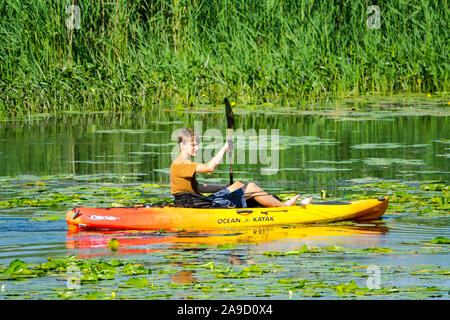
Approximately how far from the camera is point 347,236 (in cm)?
825

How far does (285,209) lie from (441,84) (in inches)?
378

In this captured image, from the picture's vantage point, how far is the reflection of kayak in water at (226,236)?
315 inches

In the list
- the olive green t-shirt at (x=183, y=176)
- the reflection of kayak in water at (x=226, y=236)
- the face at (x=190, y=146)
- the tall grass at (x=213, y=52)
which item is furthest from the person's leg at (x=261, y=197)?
the tall grass at (x=213, y=52)

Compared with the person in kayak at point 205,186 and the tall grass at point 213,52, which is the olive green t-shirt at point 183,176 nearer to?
the person in kayak at point 205,186

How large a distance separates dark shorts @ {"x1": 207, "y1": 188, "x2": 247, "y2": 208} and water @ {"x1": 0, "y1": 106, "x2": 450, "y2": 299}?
51 cm

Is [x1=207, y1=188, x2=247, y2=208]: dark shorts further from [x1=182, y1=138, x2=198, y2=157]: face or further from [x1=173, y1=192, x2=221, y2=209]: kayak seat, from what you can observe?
[x1=182, y1=138, x2=198, y2=157]: face

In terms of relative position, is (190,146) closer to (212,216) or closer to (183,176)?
(183,176)

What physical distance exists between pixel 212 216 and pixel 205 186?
588mm

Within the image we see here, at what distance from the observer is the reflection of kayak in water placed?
800cm

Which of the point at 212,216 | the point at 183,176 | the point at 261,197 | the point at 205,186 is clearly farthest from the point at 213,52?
the point at 212,216

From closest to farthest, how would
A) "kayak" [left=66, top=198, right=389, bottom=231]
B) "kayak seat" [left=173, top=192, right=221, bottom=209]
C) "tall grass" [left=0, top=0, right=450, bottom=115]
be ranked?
"kayak" [left=66, top=198, right=389, bottom=231] < "kayak seat" [left=173, top=192, right=221, bottom=209] < "tall grass" [left=0, top=0, right=450, bottom=115]

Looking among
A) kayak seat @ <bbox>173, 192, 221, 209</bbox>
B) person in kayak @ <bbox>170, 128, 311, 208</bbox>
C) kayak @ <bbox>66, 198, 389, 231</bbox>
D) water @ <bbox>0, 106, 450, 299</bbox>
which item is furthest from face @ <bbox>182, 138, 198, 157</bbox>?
water @ <bbox>0, 106, 450, 299</bbox>

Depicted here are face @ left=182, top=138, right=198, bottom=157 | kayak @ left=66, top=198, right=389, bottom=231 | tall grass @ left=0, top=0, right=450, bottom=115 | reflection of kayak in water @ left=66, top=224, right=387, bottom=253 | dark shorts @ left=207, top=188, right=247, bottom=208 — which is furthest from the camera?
tall grass @ left=0, top=0, right=450, bottom=115

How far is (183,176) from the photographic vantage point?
8.95m
